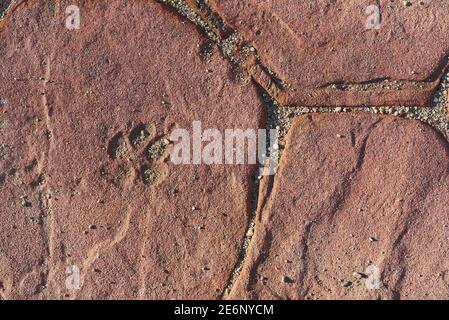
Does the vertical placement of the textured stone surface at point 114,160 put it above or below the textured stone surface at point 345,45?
below

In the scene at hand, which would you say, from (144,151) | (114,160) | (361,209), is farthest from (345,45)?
(114,160)

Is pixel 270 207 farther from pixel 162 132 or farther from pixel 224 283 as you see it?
pixel 162 132

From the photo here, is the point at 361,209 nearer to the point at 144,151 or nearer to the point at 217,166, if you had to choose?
the point at 217,166

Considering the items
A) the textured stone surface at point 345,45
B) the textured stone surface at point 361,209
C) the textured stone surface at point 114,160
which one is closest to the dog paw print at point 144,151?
the textured stone surface at point 114,160

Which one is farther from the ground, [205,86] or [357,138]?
[205,86]

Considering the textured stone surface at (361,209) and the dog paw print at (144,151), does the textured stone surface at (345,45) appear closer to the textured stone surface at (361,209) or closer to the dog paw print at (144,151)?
the textured stone surface at (361,209)

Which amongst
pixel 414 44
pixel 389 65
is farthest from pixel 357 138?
pixel 414 44

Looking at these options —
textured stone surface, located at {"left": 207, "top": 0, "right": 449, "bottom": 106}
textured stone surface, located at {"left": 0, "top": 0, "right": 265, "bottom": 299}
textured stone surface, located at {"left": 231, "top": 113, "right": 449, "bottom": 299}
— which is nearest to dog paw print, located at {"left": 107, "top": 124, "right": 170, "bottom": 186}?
textured stone surface, located at {"left": 0, "top": 0, "right": 265, "bottom": 299}
